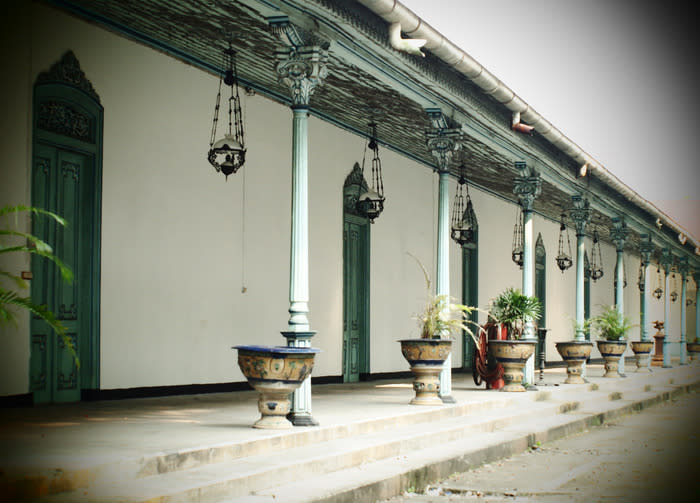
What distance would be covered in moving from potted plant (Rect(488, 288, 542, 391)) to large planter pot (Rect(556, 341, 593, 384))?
2493mm

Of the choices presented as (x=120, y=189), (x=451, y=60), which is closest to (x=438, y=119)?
(x=451, y=60)

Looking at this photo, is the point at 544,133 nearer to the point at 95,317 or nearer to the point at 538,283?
the point at 95,317

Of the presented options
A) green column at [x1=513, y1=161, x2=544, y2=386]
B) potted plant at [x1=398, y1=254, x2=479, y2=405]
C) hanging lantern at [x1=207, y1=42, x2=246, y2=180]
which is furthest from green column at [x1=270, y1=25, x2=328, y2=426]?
green column at [x1=513, y1=161, x2=544, y2=386]

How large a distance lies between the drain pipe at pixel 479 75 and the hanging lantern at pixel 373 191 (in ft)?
7.89

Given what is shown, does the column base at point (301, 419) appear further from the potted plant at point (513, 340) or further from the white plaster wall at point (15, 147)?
the potted plant at point (513, 340)

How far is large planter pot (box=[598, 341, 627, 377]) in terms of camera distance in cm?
1831

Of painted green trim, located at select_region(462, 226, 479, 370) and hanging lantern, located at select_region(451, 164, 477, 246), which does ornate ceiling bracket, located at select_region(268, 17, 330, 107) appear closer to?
hanging lantern, located at select_region(451, 164, 477, 246)

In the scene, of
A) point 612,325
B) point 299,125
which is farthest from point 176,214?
point 612,325

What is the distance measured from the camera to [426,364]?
10.3 m

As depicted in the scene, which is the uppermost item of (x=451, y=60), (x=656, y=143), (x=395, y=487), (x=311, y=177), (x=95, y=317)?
(x=451, y=60)

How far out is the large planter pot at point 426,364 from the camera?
10.2m

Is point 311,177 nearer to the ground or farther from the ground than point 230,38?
nearer to the ground

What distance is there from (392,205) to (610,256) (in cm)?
1804

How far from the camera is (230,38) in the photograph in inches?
365
